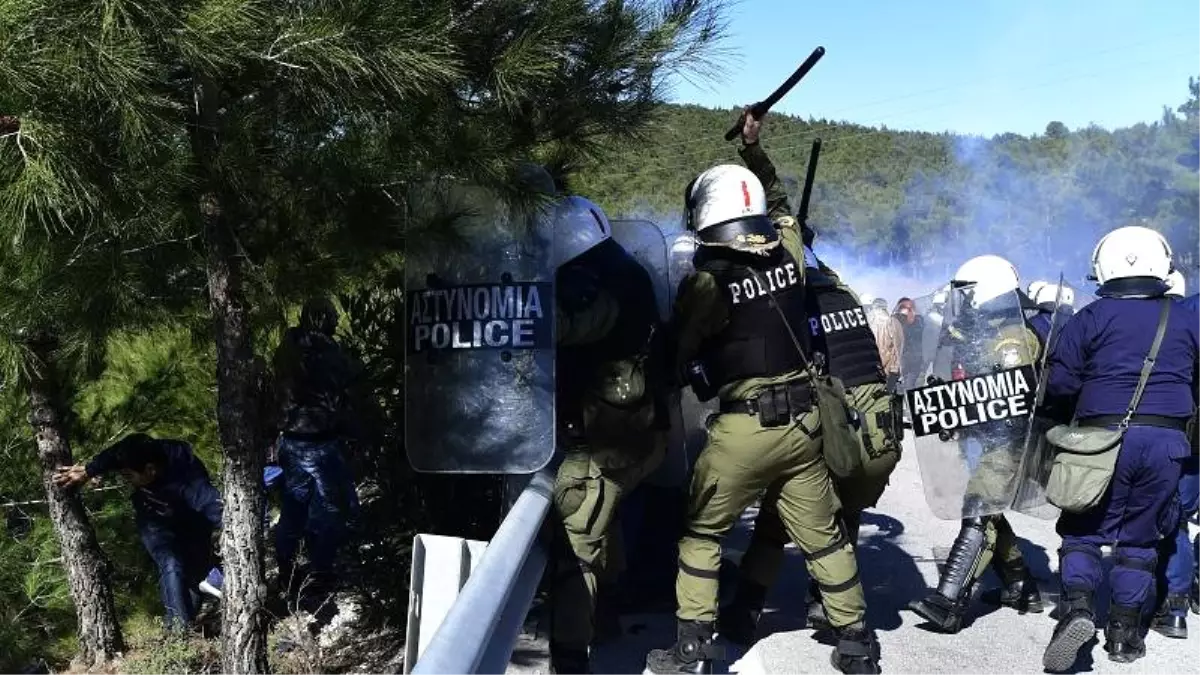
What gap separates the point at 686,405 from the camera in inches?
214

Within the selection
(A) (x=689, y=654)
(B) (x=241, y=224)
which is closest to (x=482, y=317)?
(B) (x=241, y=224)

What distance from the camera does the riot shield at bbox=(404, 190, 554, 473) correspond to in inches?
146

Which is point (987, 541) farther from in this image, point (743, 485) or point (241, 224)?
point (241, 224)

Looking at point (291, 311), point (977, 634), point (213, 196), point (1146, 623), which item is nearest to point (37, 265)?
point (213, 196)

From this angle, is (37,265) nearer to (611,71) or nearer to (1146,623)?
(611,71)

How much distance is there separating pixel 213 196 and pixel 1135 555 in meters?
3.65

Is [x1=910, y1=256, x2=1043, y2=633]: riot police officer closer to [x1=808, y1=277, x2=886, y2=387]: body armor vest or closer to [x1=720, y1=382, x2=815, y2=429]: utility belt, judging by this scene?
[x1=808, y1=277, x2=886, y2=387]: body armor vest

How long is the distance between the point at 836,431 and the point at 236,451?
2094 millimetres

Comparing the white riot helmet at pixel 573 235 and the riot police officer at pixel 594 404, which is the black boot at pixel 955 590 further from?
the white riot helmet at pixel 573 235

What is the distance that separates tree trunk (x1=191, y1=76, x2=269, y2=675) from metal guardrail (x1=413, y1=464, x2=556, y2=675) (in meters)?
0.85

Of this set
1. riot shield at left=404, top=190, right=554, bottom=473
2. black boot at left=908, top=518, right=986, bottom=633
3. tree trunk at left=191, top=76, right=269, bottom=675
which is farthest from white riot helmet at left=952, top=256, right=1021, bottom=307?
tree trunk at left=191, top=76, right=269, bottom=675

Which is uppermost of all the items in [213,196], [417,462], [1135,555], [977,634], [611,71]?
[611,71]

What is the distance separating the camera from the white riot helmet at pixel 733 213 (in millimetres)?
3943

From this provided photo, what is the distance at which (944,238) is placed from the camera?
4409 cm
